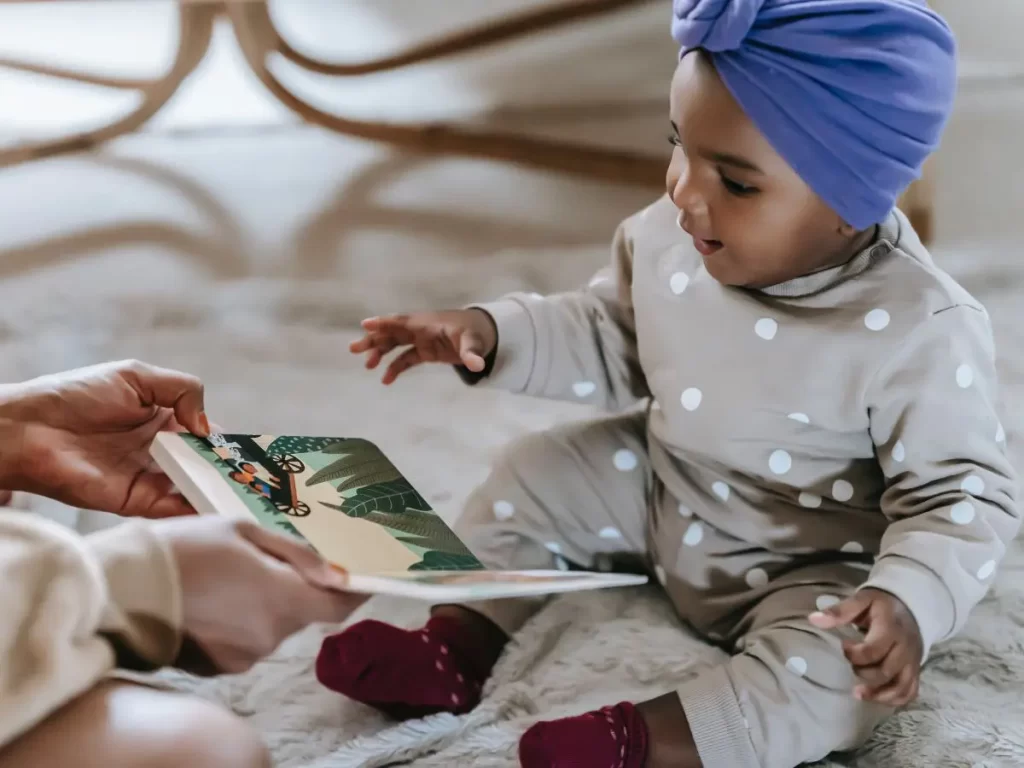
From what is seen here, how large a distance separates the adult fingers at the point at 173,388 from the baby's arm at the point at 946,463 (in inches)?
18.1

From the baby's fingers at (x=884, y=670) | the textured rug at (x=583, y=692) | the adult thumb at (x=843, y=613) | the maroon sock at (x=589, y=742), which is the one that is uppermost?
the adult thumb at (x=843, y=613)

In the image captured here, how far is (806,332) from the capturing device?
67cm

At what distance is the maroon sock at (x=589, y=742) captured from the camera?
60 cm

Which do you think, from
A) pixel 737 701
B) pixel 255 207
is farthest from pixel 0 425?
pixel 255 207

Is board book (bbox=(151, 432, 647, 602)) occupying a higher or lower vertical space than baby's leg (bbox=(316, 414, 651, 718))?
higher

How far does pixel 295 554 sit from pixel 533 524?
30 cm

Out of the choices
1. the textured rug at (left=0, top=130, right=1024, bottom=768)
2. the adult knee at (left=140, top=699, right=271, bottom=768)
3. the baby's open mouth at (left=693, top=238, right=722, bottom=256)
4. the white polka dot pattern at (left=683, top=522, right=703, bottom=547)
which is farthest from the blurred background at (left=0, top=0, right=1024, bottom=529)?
Result: the adult knee at (left=140, top=699, right=271, bottom=768)

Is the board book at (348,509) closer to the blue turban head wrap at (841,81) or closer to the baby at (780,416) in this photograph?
the baby at (780,416)

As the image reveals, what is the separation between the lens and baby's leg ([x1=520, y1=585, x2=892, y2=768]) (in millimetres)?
613

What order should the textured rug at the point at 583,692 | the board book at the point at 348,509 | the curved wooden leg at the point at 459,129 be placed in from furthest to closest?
the curved wooden leg at the point at 459,129 < the textured rug at the point at 583,692 < the board book at the point at 348,509

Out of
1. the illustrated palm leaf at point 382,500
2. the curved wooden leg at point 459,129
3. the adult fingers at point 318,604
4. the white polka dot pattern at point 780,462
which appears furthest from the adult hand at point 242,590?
the curved wooden leg at point 459,129

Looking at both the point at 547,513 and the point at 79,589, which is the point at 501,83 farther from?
the point at 79,589

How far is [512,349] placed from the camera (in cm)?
79

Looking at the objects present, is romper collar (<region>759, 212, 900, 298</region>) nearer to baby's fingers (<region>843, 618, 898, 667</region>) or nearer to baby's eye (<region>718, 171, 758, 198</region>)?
baby's eye (<region>718, 171, 758, 198</region>)
